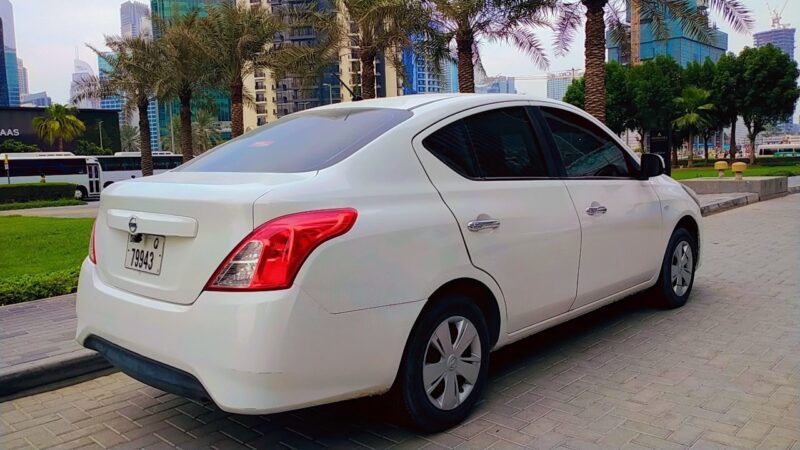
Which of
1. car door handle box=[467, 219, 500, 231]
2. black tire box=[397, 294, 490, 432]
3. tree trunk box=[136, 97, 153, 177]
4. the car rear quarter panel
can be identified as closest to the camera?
the car rear quarter panel

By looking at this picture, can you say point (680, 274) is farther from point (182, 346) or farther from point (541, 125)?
point (182, 346)

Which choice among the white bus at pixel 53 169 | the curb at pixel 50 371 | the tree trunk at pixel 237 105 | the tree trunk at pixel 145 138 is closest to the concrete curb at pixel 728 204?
the curb at pixel 50 371

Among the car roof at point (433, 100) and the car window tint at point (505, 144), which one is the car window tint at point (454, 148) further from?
the car roof at point (433, 100)

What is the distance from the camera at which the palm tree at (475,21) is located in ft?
58.2

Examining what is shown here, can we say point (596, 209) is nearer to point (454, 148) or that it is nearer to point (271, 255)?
point (454, 148)

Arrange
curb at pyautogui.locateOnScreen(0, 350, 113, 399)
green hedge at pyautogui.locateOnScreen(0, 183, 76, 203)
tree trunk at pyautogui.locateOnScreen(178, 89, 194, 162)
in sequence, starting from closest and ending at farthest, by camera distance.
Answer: curb at pyautogui.locateOnScreen(0, 350, 113, 399) < tree trunk at pyautogui.locateOnScreen(178, 89, 194, 162) < green hedge at pyautogui.locateOnScreen(0, 183, 76, 203)

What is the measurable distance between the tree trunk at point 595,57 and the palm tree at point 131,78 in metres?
20.5

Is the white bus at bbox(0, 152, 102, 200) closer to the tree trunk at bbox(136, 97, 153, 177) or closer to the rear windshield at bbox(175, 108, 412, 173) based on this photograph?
the tree trunk at bbox(136, 97, 153, 177)

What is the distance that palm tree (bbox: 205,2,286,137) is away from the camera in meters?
25.0

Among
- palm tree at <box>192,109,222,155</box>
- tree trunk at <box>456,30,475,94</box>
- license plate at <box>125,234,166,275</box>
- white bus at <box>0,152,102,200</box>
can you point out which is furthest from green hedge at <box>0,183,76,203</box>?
palm tree at <box>192,109,222,155</box>

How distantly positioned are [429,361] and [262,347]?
37.3 inches

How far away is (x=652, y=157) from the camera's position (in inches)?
197

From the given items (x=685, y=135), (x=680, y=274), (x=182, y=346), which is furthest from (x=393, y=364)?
(x=685, y=135)

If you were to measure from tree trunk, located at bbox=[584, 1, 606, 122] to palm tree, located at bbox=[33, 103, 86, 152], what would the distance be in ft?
193
